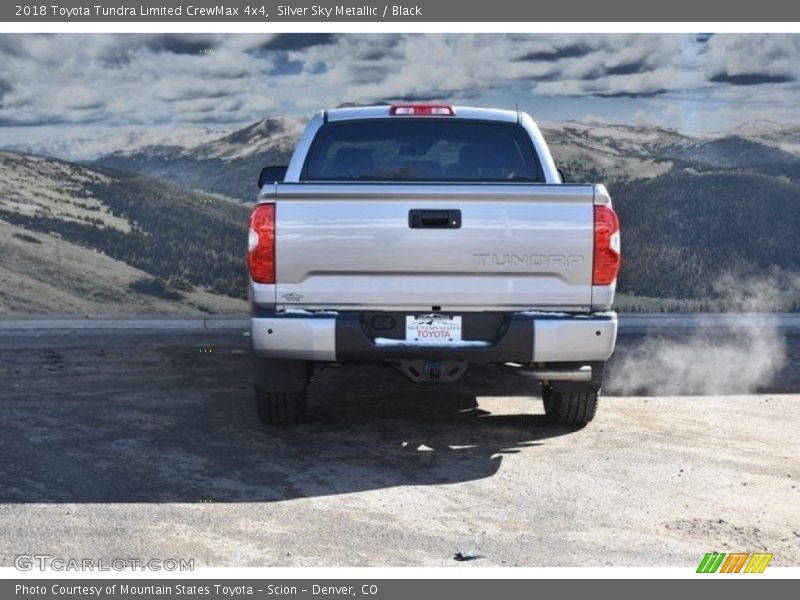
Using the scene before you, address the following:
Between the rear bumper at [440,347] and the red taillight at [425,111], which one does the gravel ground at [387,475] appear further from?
the red taillight at [425,111]

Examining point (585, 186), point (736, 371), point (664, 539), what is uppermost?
point (585, 186)

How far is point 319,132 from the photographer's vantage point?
793 centimetres

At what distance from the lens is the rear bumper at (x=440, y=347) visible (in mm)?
6527

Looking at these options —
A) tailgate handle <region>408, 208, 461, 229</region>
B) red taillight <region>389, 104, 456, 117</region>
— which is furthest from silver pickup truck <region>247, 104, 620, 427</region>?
red taillight <region>389, 104, 456, 117</region>

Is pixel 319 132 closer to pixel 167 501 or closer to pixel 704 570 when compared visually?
pixel 167 501

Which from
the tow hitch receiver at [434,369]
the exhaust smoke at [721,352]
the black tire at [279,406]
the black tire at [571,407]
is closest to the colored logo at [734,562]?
the tow hitch receiver at [434,369]

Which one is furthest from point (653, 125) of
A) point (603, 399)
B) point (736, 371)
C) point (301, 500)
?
point (301, 500)

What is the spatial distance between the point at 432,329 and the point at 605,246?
1079 millimetres

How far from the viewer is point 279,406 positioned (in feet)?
24.3

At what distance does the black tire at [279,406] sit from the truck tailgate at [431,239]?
1.07 metres

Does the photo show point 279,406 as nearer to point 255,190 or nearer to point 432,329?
point 432,329

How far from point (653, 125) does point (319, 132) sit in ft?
17.8

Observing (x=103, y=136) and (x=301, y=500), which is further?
(x=103, y=136)

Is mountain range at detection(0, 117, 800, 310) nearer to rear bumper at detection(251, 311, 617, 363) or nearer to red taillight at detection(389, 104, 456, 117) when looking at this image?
red taillight at detection(389, 104, 456, 117)
